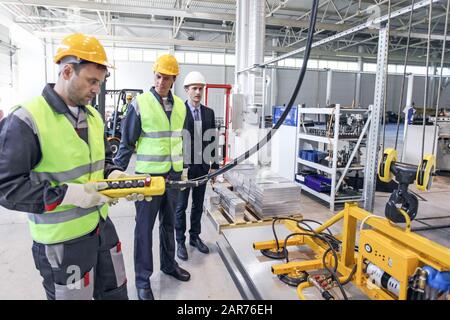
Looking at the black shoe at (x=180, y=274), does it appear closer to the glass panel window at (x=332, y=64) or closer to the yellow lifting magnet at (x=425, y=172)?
the yellow lifting magnet at (x=425, y=172)

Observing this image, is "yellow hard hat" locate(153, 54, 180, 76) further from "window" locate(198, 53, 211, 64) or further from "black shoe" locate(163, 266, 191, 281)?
"window" locate(198, 53, 211, 64)

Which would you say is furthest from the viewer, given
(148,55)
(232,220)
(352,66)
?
(352,66)

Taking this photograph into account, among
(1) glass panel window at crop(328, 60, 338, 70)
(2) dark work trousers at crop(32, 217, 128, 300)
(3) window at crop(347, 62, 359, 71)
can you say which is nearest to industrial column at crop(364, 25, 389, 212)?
(2) dark work trousers at crop(32, 217, 128, 300)

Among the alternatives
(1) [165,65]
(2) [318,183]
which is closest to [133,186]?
(1) [165,65]

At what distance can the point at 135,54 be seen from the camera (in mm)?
15227

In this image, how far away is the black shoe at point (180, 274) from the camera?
2664 millimetres

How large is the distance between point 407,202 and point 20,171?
6.66ft

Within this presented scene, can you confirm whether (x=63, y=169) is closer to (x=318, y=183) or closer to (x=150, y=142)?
(x=150, y=142)

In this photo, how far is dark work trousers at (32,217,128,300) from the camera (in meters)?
1.39

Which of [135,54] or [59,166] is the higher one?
[135,54]

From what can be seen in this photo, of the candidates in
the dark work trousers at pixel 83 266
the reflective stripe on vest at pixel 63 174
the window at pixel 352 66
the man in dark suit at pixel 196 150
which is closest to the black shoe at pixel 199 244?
the man in dark suit at pixel 196 150

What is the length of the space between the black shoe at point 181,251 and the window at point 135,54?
45.6 ft

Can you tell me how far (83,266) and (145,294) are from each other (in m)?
1.01

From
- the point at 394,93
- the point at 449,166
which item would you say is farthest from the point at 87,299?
the point at 394,93
